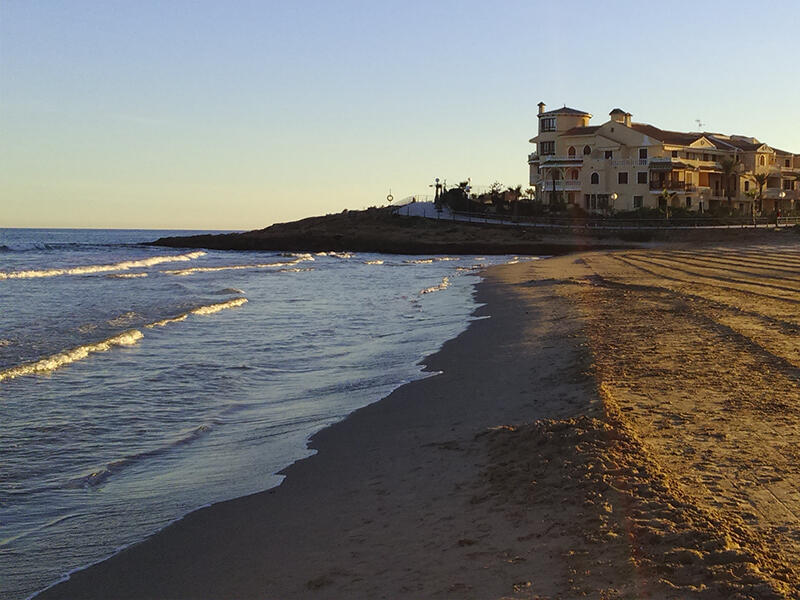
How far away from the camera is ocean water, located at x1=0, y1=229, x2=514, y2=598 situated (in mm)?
6543

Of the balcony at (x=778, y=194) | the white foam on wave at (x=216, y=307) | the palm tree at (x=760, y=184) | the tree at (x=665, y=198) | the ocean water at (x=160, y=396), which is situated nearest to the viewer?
the ocean water at (x=160, y=396)

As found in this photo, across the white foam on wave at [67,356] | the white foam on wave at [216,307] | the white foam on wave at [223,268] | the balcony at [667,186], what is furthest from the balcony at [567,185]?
the white foam on wave at [67,356]

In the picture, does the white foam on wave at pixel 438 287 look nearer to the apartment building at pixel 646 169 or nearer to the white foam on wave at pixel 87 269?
the white foam on wave at pixel 87 269

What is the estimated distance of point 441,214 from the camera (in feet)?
268

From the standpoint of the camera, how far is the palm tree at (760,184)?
76.2 m

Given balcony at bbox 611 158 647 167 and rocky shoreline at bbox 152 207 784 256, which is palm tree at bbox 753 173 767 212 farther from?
rocky shoreline at bbox 152 207 784 256

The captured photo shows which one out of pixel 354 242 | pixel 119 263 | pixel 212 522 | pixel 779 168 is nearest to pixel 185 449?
pixel 212 522

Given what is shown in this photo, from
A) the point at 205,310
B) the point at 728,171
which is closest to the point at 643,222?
the point at 728,171

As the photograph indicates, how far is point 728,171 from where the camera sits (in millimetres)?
77562

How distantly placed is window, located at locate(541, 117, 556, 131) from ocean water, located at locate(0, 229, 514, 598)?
190 ft

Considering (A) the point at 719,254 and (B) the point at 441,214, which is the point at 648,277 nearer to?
(A) the point at 719,254

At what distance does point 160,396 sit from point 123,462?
10.7 feet

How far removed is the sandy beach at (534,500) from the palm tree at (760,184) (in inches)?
2822

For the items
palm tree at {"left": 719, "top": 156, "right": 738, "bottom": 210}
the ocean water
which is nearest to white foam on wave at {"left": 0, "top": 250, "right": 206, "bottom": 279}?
the ocean water
